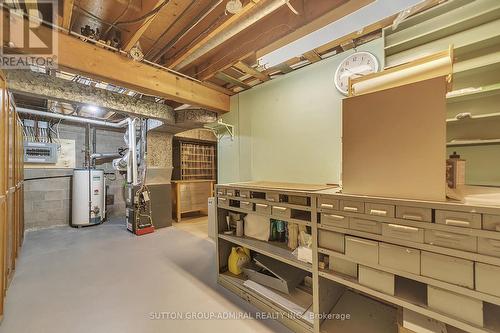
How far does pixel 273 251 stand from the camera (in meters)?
1.87

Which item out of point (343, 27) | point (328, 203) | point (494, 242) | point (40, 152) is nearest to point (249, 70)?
point (343, 27)

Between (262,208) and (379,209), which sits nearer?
(379,209)

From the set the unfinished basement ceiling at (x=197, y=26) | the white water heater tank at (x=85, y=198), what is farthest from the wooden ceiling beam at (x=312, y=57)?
the white water heater tank at (x=85, y=198)

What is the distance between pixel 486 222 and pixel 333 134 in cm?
144

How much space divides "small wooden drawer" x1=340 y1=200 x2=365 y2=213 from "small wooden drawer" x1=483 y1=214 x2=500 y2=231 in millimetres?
513

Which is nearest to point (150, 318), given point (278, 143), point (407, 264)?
point (407, 264)

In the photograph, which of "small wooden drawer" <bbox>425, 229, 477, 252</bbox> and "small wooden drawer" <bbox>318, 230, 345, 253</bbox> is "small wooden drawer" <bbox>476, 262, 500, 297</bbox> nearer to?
"small wooden drawer" <bbox>425, 229, 477, 252</bbox>

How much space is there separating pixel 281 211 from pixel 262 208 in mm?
210

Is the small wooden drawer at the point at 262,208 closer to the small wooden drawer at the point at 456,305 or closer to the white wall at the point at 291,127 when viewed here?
the white wall at the point at 291,127

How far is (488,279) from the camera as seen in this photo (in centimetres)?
97

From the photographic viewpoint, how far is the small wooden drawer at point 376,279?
4.09 feet

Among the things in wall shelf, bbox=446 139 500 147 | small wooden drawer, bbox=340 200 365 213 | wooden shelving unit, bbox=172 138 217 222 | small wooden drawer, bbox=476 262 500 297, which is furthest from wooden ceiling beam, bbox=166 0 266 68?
wooden shelving unit, bbox=172 138 217 222

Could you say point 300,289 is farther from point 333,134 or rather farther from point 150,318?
point 333,134

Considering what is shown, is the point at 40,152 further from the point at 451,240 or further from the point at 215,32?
the point at 451,240
